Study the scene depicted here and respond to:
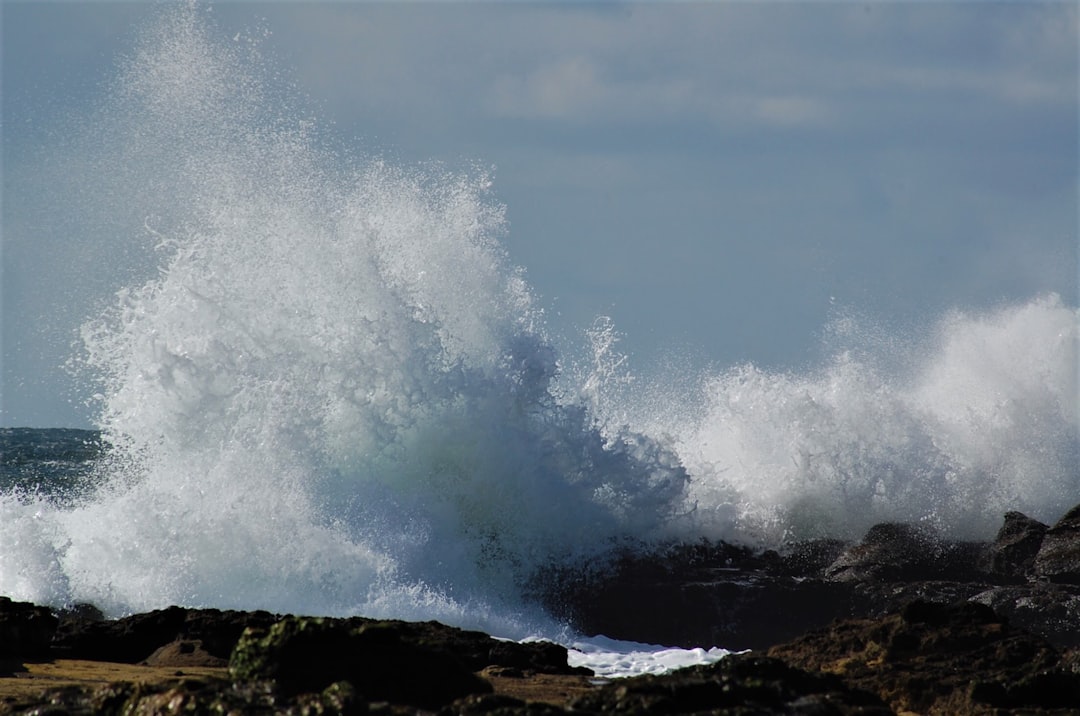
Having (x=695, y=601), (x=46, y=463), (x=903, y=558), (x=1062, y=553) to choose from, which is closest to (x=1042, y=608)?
(x=1062, y=553)

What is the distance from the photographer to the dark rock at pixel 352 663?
693 cm

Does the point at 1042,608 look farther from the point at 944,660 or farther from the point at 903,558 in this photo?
the point at 944,660

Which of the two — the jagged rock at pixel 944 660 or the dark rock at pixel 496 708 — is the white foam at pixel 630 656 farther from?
the dark rock at pixel 496 708

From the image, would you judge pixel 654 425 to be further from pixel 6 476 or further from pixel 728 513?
pixel 6 476

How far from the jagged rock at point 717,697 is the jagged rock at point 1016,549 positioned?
973cm

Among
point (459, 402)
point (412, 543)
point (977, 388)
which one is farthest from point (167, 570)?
point (977, 388)

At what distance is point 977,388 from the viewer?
2355 centimetres

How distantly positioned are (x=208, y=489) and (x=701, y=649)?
583 cm

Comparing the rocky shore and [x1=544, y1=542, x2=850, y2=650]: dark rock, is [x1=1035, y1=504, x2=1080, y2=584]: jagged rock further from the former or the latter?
[x1=544, y1=542, x2=850, y2=650]: dark rock

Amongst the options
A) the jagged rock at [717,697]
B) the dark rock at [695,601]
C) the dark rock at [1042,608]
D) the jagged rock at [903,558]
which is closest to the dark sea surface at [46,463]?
the dark rock at [695,601]

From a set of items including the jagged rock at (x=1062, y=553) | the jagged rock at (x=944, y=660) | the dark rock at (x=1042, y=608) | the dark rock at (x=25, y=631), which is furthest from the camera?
the jagged rock at (x=1062, y=553)

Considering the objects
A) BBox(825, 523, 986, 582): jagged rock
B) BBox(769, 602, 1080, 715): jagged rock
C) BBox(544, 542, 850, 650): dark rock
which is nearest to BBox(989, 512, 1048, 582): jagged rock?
BBox(825, 523, 986, 582): jagged rock

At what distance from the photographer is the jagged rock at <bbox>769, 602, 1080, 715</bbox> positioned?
8.43m

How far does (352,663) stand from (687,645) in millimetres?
7686
